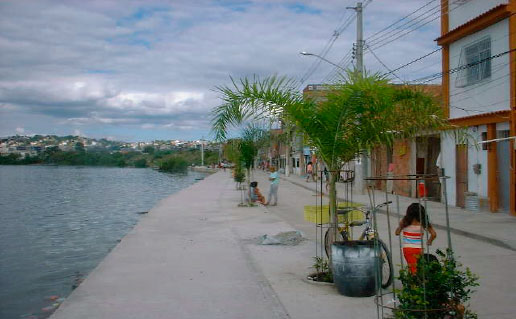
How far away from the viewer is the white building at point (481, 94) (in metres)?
16.2

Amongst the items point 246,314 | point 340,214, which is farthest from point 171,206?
point 246,314

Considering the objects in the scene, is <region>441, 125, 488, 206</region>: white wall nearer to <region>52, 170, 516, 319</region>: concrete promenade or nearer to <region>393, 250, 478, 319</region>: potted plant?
<region>52, 170, 516, 319</region>: concrete promenade

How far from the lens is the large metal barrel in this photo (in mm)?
6938

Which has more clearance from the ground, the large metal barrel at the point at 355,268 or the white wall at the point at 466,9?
the white wall at the point at 466,9

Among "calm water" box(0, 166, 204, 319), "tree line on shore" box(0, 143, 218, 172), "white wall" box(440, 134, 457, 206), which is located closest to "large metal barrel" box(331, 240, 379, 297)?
"calm water" box(0, 166, 204, 319)

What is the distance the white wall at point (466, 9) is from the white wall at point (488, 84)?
26.3 inches

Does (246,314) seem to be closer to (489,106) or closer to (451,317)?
(451,317)

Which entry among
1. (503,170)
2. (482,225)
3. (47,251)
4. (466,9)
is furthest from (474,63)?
(47,251)

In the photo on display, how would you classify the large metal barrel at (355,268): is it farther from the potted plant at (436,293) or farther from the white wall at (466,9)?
the white wall at (466,9)

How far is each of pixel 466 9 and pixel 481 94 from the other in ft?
10.2

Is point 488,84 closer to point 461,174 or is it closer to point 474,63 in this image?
point 474,63

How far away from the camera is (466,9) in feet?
61.3

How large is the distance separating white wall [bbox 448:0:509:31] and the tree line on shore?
104264 millimetres

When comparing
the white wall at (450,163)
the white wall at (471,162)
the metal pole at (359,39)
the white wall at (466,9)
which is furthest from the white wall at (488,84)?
the metal pole at (359,39)
